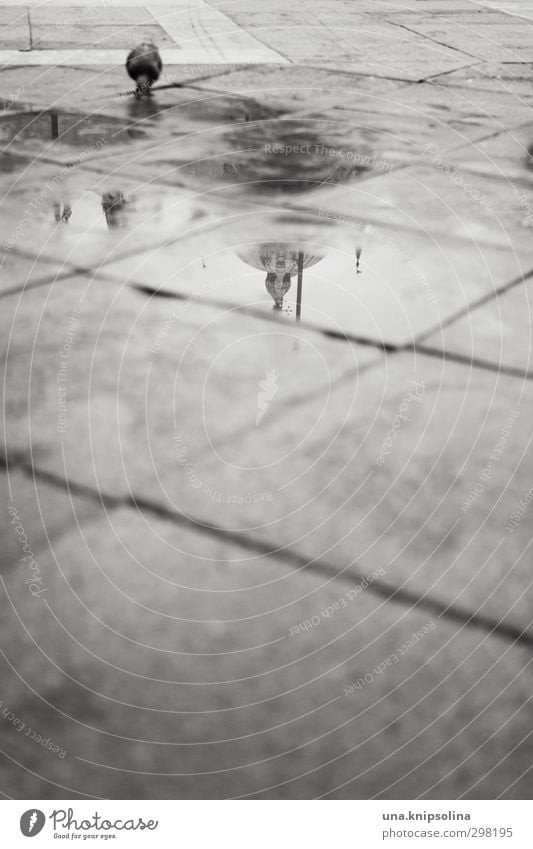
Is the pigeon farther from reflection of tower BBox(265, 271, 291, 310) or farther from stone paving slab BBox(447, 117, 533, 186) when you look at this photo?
reflection of tower BBox(265, 271, 291, 310)

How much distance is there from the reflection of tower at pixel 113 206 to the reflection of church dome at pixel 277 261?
29cm

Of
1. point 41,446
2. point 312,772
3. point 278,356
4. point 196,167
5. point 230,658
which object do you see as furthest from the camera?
point 196,167

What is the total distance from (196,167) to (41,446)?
119cm

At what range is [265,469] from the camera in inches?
43.8

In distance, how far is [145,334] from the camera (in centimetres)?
140

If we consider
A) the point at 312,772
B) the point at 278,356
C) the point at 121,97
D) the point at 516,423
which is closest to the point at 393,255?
the point at 278,356

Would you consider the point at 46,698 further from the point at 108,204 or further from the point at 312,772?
the point at 108,204

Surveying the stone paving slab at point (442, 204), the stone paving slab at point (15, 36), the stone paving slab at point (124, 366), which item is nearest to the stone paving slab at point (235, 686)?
the stone paving slab at point (124, 366)

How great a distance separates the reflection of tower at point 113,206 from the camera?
181 centimetres

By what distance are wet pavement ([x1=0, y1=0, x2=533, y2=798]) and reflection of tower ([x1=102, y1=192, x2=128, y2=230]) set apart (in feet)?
Answer: 0.04

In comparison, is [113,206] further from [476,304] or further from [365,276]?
[476,304]

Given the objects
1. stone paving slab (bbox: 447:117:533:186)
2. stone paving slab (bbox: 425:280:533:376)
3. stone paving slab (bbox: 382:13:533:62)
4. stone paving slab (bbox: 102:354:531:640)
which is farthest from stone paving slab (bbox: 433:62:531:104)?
stone paving slab (bbox: 102:354:531:640)

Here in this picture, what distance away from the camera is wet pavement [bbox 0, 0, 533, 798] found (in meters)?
0.80

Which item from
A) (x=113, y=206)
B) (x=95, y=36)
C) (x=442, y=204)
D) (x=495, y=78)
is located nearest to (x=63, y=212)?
(x=113, y=206)
